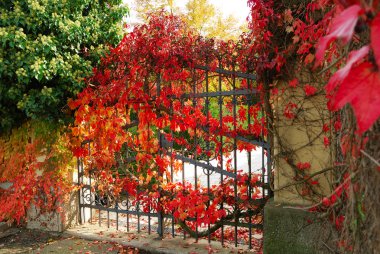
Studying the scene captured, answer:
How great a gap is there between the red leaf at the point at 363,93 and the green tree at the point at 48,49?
4456mm

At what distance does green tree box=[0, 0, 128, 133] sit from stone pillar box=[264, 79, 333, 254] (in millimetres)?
2723

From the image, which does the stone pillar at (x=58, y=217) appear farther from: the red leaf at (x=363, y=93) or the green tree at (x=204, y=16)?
the green tree at (x=204, y=16)

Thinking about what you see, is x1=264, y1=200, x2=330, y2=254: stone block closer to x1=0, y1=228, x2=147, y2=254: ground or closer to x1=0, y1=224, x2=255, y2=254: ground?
x1=0, y1=224, x2=255, y2=254: ground

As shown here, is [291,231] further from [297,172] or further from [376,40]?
[376,40]

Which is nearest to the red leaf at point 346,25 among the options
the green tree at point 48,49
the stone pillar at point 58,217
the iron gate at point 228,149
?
the iron gate at point 228,149

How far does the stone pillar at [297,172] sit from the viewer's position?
3.75 meters

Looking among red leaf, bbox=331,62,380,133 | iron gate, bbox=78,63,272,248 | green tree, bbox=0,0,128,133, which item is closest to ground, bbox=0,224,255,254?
iron gate, bbox=78,63,272,248

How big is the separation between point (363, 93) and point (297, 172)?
313 centimetres

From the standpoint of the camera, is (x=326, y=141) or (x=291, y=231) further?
(x=291, y=231)

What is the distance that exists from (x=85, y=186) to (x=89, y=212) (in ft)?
1.51

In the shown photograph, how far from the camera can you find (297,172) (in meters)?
3.85

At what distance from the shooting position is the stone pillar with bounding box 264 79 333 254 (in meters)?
3.75

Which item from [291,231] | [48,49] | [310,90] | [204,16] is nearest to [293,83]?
[310,90]

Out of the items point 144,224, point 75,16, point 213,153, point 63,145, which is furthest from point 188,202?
point 75,16
